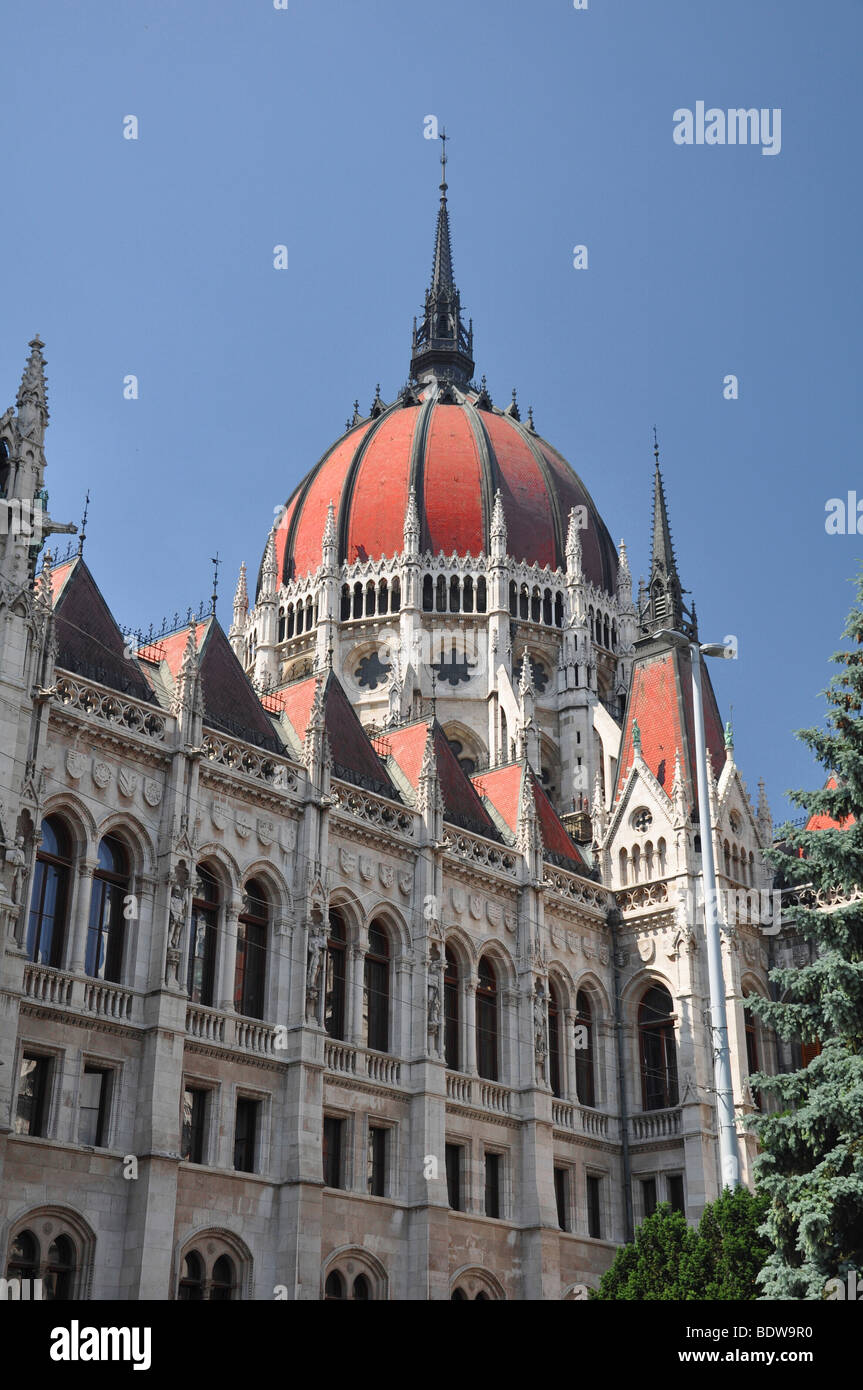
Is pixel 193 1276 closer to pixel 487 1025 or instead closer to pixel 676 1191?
pixel 487 1025

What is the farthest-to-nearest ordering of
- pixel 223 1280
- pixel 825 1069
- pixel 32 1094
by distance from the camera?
pixel 223 1280, pixel 32 1094, pixel 825 1069

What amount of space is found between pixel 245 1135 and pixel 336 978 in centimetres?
420

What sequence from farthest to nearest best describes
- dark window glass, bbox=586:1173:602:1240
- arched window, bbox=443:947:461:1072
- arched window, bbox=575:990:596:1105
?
arched window, bbox=575:990:596:1105
dark window glass, bbox=586:1173:602:1240
arched window, bbox=443:947:461:1072

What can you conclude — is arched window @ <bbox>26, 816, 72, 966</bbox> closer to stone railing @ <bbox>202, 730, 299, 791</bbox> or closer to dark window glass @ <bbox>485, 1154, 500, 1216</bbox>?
stone railing @ <bbox>202, 730, 299, 791</bbox>

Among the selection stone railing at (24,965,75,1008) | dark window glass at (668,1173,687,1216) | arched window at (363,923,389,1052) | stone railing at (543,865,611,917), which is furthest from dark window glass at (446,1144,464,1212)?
stone railing at (24,965,75,1008)

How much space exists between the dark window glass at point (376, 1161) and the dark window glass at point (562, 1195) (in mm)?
5532

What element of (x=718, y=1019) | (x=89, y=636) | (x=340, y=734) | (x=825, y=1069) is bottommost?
(x=825, y=1069)

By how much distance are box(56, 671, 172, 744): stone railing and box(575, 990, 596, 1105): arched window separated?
577 inches

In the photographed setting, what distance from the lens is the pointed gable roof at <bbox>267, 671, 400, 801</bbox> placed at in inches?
1400

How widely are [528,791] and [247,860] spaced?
9.83 metres

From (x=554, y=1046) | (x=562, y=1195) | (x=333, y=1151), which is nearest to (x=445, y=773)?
(x=554, y=1046)

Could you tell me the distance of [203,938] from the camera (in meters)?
30.2

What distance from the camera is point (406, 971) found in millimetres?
33781
